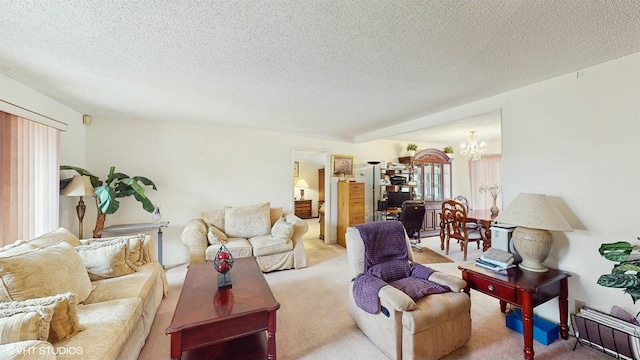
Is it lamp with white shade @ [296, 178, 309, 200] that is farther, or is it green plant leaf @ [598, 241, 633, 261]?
lamp with white shade @ [296, 178, 309, 200]

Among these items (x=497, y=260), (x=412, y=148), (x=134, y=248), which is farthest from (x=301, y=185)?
(x=497, y=260)

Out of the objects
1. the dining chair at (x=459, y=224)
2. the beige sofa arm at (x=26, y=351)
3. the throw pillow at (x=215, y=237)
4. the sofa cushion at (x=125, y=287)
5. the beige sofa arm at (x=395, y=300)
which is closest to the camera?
the beige sofa arm at (x=26, y=351)

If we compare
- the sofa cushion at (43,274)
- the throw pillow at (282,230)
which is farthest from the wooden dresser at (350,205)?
the sofa cushion at (43,274)

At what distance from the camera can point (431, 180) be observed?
6.00 m

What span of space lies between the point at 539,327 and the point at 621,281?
855mm

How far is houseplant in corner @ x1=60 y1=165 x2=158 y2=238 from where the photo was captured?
10.2ft

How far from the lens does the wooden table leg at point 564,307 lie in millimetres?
2062

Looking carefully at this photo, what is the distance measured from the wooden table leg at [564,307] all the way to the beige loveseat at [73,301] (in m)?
Answer: 3.28

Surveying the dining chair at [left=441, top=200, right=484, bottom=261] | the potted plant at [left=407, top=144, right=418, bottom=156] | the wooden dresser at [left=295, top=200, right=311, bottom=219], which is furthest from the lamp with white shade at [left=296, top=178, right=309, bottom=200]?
the dining chair at [left=441, top=200, right=484, bottom=261]

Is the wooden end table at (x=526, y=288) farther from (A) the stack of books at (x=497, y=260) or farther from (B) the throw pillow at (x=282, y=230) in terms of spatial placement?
(B) the throw pillow at (x=282, y=230)

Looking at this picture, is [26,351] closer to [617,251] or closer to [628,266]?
[628,266]

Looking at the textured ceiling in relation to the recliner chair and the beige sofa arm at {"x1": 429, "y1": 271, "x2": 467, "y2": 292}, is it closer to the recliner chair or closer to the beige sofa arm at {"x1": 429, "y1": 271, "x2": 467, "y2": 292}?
the beige sofa arm at {"x1": 429, "y1": 271, "x2": 467, "y2": 292}

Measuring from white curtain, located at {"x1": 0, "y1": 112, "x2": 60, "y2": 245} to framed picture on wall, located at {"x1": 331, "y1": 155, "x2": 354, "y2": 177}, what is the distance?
4151 millimetres

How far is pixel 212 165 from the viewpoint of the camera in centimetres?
430
